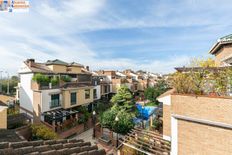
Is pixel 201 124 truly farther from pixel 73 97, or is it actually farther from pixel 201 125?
pixel 73 97

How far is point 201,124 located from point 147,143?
5276mm

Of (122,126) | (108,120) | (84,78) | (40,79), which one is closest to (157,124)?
(122,126)

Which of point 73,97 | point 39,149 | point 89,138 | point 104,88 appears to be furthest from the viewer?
point 104,88

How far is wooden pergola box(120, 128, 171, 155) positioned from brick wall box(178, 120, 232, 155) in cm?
284

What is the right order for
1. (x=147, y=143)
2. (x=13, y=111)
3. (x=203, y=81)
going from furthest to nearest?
(x=13, y=111)
(x=147, y=143)
(x=203, y=81)

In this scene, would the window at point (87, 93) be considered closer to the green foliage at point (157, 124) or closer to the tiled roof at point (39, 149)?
the green foliage at point (157, 124)

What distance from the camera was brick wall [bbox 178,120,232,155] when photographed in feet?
17.8

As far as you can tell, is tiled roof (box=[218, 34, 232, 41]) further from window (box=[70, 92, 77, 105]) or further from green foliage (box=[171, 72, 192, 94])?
window (box=[70, 92, 77, 105])

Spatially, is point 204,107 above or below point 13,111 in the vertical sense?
above

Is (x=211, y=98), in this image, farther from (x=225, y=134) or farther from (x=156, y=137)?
(x=156, y=137)

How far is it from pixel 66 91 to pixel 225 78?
20.5m

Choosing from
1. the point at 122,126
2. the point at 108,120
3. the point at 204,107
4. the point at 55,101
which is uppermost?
the point at 204,107

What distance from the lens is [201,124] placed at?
5.96 m

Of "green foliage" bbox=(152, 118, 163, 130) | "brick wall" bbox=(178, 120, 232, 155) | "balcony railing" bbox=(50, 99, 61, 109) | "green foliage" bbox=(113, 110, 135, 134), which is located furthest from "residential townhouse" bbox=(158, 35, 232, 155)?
"balcony railing" bbox=(50, 99, 61, 109)
